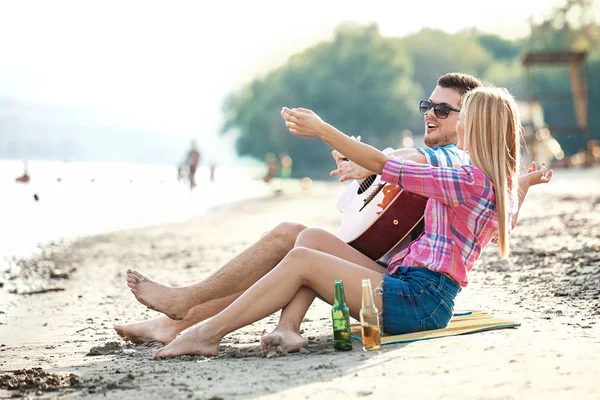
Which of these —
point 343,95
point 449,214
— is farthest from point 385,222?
point 343,95

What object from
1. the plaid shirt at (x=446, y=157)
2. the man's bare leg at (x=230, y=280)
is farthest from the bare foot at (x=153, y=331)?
the plaid shirt at (x=446, y=157)

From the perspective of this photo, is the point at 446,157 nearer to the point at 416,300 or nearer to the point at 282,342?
the point at 416,300

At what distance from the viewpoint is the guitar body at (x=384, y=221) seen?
4574mm

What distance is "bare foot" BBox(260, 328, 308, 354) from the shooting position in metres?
4.42

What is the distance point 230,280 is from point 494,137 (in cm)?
168

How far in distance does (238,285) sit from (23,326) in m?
2.90

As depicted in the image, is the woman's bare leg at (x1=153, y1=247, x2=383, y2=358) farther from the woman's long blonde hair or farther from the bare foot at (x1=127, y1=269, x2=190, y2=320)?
the woman's long blonde hair

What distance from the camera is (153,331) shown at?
5.10 meters

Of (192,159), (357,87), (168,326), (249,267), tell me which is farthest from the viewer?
(357,87)

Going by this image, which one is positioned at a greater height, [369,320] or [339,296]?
[339,296]

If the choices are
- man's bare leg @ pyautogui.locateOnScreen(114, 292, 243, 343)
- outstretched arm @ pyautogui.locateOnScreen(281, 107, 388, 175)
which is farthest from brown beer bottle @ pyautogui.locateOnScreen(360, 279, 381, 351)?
man's bare leg @ pyautogui.locateOnScreen(114, 292, 243, 343)

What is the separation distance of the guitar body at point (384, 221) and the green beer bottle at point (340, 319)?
46 cm

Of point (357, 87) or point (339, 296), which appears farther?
point (357, 87)

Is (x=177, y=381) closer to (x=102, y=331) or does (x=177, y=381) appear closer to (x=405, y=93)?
(x=102, y=331)
